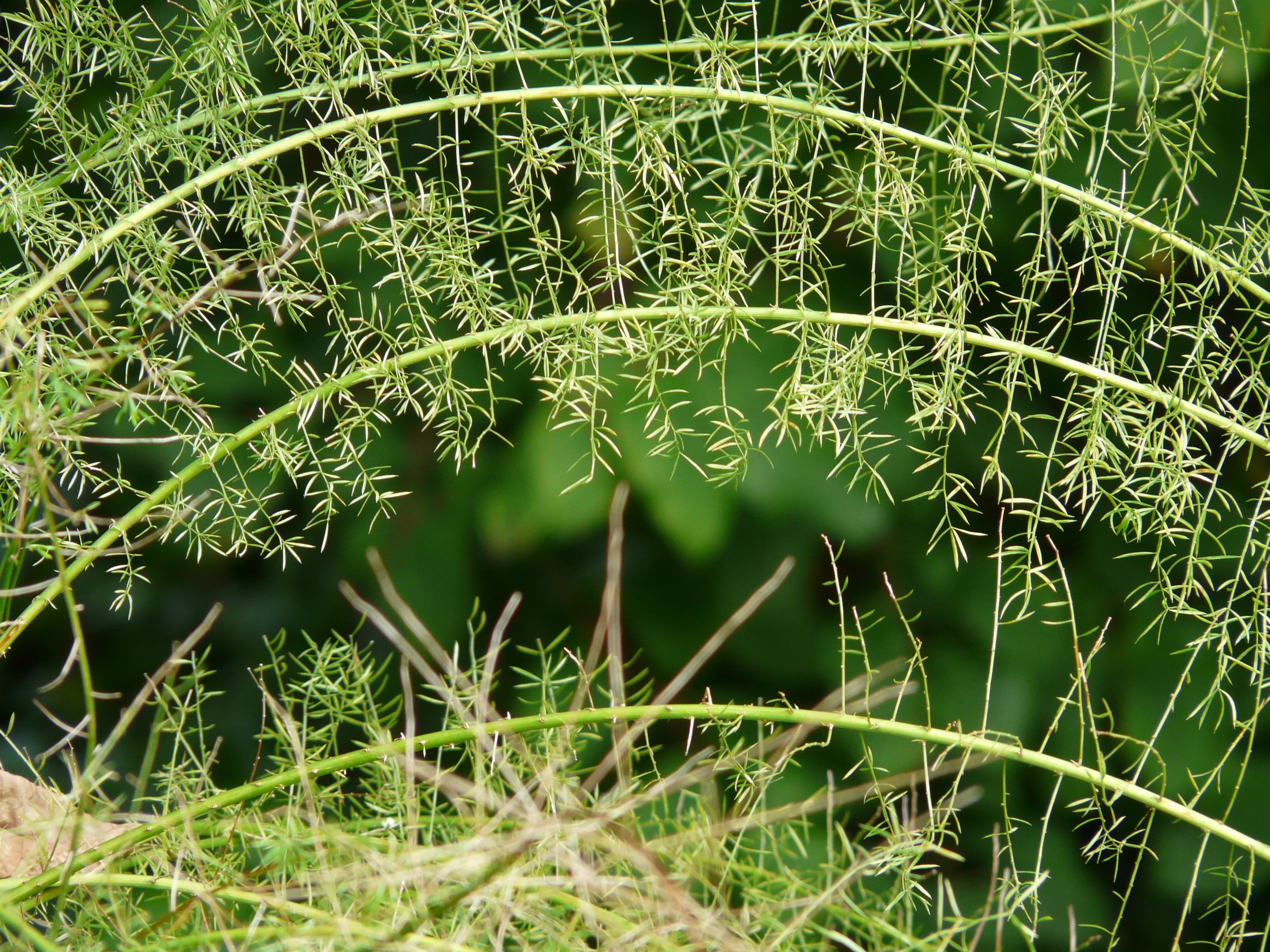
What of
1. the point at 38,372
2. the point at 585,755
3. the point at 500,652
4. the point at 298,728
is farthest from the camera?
the point at 500,652

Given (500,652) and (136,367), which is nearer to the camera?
(136,367)

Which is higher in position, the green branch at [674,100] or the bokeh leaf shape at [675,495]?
the green branch at [674,100]

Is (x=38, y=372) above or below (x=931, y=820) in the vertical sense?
above

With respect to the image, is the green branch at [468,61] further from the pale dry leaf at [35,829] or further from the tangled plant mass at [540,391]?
the pale dry leaf at [35,829]

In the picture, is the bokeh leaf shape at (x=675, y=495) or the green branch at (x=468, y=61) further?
the bokeh leaf shape at (x=675, y=495)

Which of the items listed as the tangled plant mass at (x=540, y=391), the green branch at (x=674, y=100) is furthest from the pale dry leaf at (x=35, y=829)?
the green branch at (x=674, y=100)

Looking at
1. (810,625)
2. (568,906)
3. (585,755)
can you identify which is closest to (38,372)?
(568,906)

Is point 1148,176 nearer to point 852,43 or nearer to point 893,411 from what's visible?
point 893,411

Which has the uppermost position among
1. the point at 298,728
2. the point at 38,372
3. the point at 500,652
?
the point at 38,372
